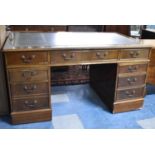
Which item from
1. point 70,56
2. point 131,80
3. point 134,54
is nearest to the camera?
point 70,56

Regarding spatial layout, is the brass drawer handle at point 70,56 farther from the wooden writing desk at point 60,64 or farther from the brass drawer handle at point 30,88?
the brass drawer handle at point 30,88

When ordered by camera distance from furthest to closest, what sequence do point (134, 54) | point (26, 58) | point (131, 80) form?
point (131, 80)
point (134, 54)
point (26, 58)

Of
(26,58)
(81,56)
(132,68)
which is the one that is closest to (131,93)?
(132,68)

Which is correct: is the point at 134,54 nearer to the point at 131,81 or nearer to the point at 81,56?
the point at 131,81

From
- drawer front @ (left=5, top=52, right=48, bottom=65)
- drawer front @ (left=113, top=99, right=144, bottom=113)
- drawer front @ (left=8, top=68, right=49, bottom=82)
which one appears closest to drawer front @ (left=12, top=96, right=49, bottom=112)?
drawer front @ (left=8, top=68, right=49, bottom=82)

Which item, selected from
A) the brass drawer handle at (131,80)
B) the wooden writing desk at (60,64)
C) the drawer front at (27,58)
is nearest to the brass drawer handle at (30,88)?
the wooden writing desk at (60,64)

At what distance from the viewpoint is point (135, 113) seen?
2.23 metres

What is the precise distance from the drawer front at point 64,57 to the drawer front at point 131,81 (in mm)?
541

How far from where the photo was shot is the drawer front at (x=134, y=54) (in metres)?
1.97

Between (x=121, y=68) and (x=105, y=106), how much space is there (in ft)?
1.81

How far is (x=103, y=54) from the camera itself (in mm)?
1913

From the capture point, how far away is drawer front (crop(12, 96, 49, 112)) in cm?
187

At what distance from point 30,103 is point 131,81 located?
1.07 m
